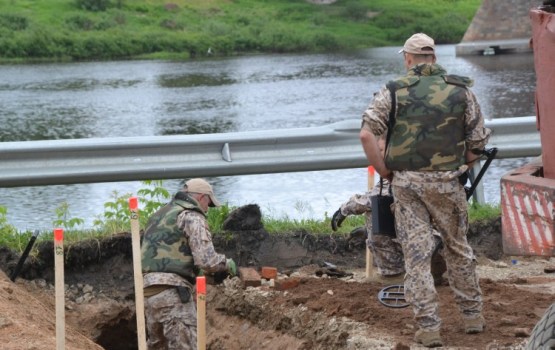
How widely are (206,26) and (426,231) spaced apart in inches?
1824

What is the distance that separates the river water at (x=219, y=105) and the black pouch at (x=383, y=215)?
3087 mm

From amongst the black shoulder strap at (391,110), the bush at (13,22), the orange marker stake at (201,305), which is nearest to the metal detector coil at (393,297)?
the black shoulder strap at (391,110)

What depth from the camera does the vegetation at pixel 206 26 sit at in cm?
4741

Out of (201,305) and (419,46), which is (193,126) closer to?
(419,46)

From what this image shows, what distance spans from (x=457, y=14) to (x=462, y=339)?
55484 mm

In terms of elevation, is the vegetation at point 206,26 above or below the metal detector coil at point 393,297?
above

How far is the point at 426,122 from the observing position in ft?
23.2

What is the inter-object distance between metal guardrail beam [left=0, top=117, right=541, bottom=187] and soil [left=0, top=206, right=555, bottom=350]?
506 mm

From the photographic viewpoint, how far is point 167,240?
8.08 metres

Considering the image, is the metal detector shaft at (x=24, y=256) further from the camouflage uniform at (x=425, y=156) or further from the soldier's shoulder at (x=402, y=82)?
the soldier's shoulder at (x=402, y=82)

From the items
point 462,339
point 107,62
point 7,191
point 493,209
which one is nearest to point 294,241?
point 493,209

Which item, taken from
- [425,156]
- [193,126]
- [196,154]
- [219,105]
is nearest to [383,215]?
[425,156]

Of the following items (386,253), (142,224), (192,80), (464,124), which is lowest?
(386,253)

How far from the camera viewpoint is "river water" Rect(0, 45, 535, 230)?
42.3ft
